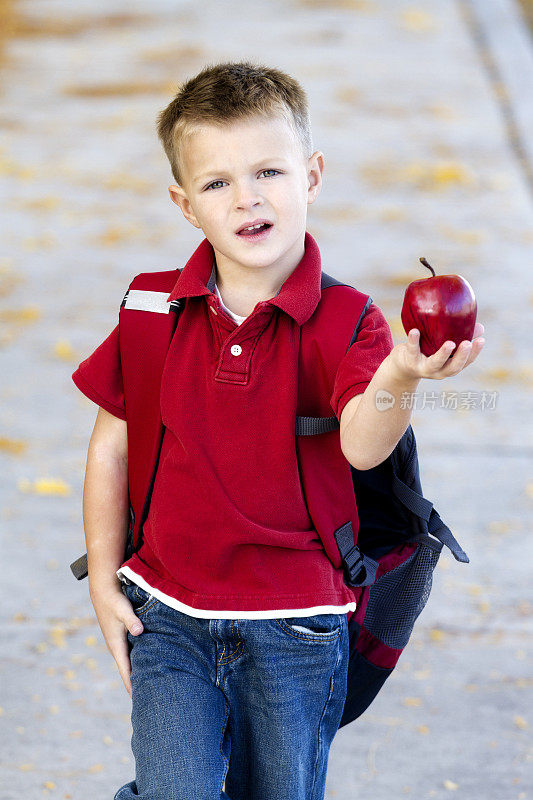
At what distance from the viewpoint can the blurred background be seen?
2.95m

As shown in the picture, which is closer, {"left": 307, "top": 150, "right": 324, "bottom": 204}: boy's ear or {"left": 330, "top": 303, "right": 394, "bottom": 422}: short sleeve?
{"left": 330, "top": 303, "right": 394, "bottom": 422}: short sleeve

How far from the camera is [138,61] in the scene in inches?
395

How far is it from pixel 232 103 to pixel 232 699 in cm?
100

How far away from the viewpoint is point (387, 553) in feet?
7.24

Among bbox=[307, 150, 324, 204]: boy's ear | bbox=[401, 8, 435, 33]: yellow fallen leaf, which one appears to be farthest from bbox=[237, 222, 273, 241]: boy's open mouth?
bbox=[401, 8, 435, 33]: yellow fallen leaf

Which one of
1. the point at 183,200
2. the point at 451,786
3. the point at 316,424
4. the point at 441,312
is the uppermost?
the point at 183,200

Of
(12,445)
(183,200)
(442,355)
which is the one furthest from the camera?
(12,445)

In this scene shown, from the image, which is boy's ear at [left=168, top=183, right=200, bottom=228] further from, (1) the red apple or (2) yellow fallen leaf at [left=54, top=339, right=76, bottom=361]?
(2) yellow fallen leaf at [left=54, top=339, right=76, bottom=361]

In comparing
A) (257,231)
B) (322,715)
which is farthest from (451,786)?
(257,231)

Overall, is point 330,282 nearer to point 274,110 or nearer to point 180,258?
point 274,110

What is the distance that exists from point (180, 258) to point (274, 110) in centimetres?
414

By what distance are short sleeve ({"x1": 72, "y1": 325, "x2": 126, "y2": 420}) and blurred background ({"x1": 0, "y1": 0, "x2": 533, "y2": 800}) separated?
0.56 meters

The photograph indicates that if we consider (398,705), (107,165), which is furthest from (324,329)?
(107,165)

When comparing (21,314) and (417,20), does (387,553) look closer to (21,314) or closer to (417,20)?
(21,314)
